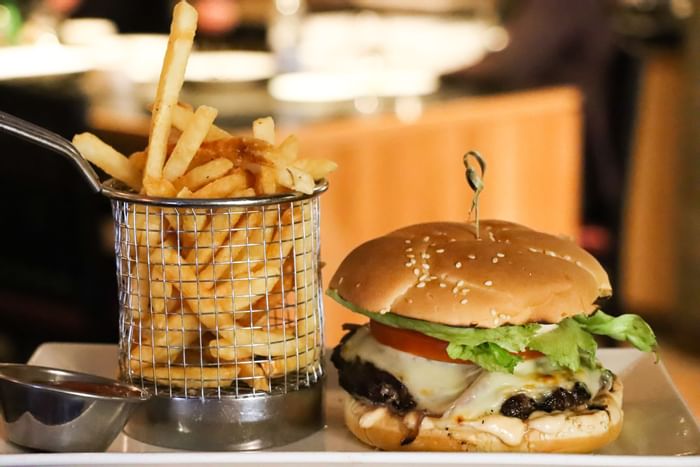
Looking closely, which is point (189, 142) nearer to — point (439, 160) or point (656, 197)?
point (439, 160)

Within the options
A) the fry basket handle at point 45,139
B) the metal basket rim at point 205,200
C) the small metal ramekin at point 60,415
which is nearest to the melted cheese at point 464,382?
the metal basket rim at point 205,200

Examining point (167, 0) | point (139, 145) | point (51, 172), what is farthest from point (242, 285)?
point (167, 0)

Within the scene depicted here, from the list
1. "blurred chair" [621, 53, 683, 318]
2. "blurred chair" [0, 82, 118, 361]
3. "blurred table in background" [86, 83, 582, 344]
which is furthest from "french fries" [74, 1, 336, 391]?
"blurred chair" [621, 53, 683, 318]

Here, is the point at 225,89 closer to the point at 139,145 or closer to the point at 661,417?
the point at 139,145

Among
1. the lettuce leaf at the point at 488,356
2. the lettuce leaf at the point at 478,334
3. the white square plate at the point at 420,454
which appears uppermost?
the lettuce leaf at the point at 478,334

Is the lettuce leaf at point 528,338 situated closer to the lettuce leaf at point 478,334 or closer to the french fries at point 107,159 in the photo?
the lettuce leaf at point 478,334

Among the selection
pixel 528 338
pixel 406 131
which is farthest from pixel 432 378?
pixel 406 131
